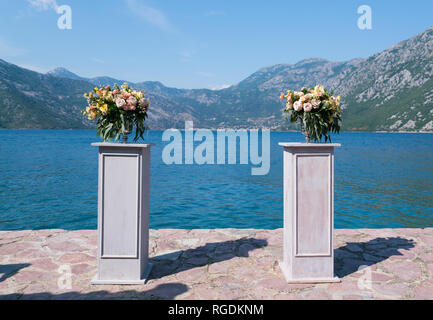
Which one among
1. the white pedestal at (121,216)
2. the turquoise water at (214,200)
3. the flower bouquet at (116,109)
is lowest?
the turquoise water at (214,200)

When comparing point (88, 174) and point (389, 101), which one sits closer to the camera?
point (88, 174)

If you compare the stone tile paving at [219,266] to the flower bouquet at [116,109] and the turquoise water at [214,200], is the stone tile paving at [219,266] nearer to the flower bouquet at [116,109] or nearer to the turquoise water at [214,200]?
the flower bouquet at [116,109]

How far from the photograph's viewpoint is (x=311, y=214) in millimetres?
4281

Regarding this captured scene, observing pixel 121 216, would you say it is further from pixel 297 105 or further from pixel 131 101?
pixel 297 105

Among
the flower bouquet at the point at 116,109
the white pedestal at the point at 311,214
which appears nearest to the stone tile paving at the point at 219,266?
the white pedestal at the point at 311,214

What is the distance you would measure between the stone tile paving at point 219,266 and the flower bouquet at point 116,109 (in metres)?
2.18

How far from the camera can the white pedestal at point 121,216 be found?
163 inches

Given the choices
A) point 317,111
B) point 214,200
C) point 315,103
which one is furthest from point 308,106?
point 214,200

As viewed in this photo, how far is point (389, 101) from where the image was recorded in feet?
525

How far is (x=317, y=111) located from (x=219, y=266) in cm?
291

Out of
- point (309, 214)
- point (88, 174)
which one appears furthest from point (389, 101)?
point (309, 214)

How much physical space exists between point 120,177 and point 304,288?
3.03m

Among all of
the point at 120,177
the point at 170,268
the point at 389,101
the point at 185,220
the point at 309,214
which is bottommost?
the point at 185,220
